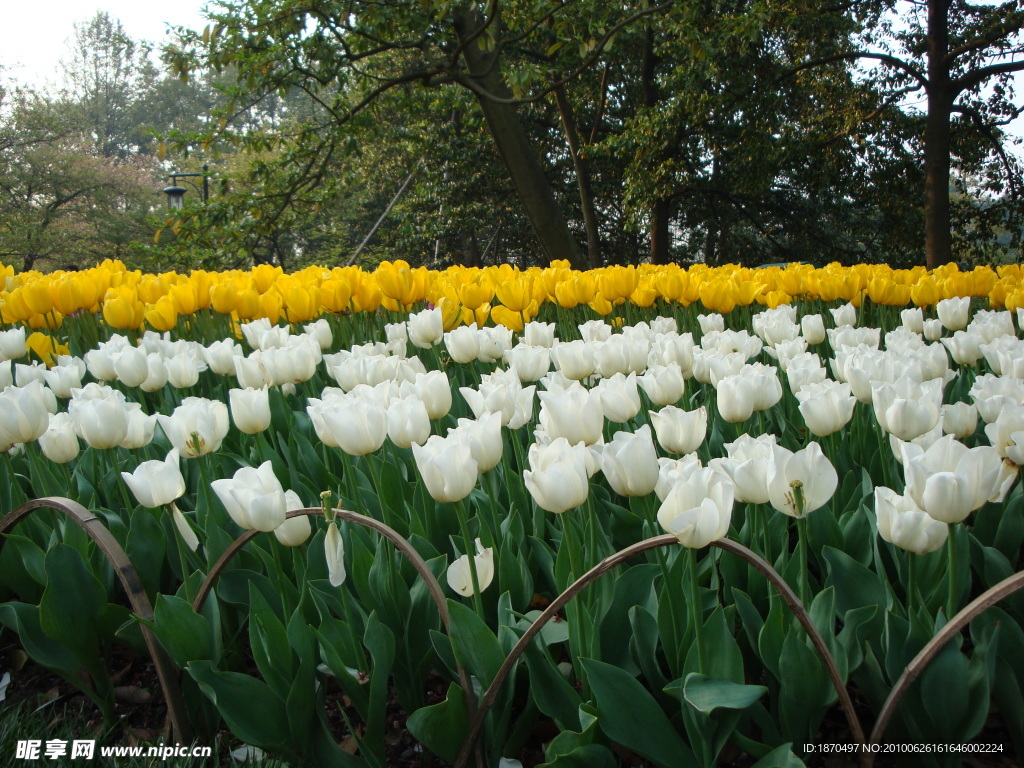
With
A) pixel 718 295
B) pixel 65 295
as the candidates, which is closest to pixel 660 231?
pixel 718 295

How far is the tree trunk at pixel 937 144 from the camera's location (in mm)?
10570

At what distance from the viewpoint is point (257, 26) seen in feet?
23.6

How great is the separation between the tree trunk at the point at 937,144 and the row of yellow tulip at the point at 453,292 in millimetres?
7814

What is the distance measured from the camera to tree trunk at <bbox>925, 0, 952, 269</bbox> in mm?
10570

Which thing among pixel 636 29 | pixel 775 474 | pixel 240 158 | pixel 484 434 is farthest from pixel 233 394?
pixel 240 158

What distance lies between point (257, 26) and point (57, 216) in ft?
68.0

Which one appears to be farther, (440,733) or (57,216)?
(57,216)

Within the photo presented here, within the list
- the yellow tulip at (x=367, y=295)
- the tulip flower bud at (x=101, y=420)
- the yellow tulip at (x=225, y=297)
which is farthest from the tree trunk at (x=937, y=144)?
the tulip flower bud at (x=101, y=420)

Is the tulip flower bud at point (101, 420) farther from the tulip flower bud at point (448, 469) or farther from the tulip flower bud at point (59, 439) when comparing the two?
the tulip flower bud at point (448, 469)

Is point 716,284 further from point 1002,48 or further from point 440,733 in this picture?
point 1002,48

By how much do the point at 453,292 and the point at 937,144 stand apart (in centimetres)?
1027

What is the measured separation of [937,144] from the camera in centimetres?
1080

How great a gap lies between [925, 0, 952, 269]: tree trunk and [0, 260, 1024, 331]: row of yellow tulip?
7.81m

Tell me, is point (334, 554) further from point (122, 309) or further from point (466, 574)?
point (122, 309)
